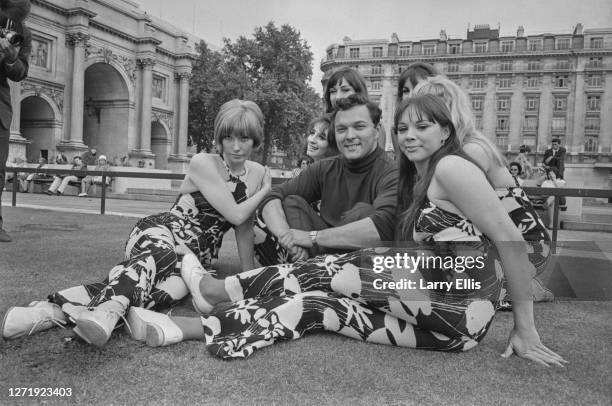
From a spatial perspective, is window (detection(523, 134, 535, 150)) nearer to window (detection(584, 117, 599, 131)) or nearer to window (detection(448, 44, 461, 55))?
window (detection(584, 117, 599, 131))

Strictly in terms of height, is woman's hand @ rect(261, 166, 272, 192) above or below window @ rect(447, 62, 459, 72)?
below

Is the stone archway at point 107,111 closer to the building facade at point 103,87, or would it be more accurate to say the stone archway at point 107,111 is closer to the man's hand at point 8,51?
the building facade at point 103,87

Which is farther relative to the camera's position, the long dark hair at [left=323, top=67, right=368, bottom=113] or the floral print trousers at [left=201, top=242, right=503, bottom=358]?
the long dark hair at [left=323, top=67, right=368, bottom=113]

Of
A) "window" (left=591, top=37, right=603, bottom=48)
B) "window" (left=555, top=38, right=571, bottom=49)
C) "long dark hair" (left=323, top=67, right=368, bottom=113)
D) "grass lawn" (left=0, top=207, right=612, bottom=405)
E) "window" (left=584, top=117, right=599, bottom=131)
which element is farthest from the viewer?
"window" (left=555, top=38, right=571, bottom=49)

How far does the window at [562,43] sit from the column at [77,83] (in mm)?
56762

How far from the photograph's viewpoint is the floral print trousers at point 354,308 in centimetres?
219

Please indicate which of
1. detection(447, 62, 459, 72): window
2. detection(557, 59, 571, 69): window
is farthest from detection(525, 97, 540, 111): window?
detection(447, 62, 459, 72): window

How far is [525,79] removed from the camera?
207 ft

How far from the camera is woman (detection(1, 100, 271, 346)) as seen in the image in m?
2.63

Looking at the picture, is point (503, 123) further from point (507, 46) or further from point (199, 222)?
point (199, 222)

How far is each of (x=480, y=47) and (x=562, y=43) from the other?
373 inches

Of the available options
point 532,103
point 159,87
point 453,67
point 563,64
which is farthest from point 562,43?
point 159,87

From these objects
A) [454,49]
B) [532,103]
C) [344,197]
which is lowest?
[344,197]

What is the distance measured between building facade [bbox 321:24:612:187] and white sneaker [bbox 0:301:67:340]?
6149 centimetres
